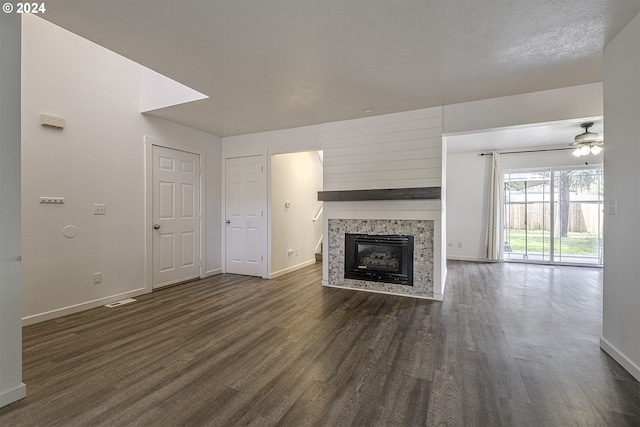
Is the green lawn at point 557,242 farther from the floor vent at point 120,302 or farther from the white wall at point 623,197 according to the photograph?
the floor vent at point 120,302

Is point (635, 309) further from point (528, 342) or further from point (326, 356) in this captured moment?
point (326, 356)

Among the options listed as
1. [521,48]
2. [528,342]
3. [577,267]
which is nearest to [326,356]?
[528,342]

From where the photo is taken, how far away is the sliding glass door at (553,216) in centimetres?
594

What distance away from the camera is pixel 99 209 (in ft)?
11.3

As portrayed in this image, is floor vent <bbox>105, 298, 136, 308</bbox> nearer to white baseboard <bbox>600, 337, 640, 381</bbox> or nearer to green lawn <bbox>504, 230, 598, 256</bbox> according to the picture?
white baseboard <bbox>600, 337, 640, 381</bbox>

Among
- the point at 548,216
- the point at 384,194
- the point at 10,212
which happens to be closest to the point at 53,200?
the point at 10,212

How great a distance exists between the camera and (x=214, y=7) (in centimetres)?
187

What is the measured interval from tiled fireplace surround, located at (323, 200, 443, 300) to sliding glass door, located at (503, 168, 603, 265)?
403 centimetres

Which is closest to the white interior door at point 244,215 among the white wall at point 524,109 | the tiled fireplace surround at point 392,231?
the tiled fireplace surround at point 392,231

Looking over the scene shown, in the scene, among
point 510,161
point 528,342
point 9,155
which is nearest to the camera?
point 9,155

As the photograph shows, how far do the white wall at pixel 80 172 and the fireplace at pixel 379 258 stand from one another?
117 inches

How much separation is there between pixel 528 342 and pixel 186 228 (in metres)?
4.61

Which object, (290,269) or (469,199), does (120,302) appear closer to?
(290,269)

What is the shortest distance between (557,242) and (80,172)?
8607 mm
